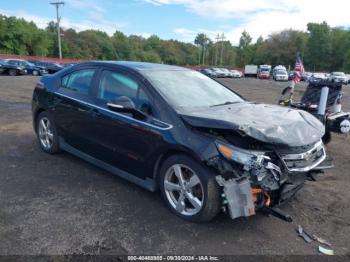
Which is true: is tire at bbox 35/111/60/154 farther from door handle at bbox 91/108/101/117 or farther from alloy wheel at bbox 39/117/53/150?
door handle at bbox 91/108/101/117

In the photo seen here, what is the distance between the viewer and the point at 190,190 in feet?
12.1

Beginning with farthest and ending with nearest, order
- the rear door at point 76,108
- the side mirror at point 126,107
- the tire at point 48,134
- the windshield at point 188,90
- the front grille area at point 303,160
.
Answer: the tire at point 48,134 < the rear door at point 76,108 < the windshield at point 188,90 < the side mirror at point 126,107 < the front grille area at point 303,160

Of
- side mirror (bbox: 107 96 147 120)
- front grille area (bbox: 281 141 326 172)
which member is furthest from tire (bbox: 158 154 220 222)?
front grille area (bbox: 281 141 326 172)

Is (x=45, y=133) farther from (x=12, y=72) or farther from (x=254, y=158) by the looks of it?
(x=12, y=72)

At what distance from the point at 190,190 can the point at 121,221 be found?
0.78 meters

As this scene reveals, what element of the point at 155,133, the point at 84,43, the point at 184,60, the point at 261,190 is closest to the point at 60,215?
the point at 155,133

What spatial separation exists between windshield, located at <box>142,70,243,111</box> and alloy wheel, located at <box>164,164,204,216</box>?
0.69 meters

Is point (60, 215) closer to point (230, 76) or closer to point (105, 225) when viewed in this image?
point (105, 225)

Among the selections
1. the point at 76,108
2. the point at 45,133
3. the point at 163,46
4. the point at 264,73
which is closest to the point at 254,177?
the point at 76,108

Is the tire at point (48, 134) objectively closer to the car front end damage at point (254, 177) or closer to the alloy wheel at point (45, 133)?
the alloy wheel at point (45, 133)

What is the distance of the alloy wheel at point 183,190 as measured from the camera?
11.9ft

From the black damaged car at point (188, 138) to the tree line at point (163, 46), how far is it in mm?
76339

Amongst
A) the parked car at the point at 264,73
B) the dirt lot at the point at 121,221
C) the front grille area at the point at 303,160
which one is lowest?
the parked car at the point at 264,73

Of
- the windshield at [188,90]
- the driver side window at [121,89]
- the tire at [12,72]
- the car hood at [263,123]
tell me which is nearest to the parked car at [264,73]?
the tire at [12,72]
